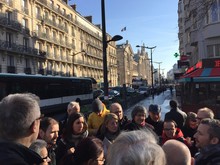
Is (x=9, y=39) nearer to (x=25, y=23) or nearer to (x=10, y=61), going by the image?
(x=10, y=61)

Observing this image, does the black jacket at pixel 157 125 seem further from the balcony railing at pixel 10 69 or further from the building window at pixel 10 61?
the building window at pixel 10 61

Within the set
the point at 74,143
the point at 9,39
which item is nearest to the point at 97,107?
the point at 74,143

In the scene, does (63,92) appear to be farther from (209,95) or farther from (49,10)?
(49,10)

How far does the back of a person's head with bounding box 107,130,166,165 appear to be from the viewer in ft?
5.70

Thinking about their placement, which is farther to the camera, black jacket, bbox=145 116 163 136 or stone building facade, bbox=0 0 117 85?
stone building facade, bbox=0 0 117 85

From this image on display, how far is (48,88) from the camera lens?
860 inches

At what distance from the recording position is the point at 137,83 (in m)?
77.2

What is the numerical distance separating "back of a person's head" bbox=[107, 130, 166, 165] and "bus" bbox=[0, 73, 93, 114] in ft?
51.4

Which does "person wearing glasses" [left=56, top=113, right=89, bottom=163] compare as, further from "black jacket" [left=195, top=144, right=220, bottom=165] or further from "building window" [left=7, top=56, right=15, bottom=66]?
"building window" [left=7, top=56, right=15, bottom=66]

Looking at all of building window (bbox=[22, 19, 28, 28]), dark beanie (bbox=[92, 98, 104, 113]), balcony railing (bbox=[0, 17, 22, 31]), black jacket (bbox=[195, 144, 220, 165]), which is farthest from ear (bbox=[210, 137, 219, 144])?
building window (bbox=[22, 19, 28, 28])

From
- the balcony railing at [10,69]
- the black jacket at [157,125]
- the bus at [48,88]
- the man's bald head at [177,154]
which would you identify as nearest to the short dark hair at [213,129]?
the man's bald head at [177,154]

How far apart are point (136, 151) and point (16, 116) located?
0.93 meters

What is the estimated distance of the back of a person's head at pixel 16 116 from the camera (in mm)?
2107

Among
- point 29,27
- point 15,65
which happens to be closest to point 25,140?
point 15,65
